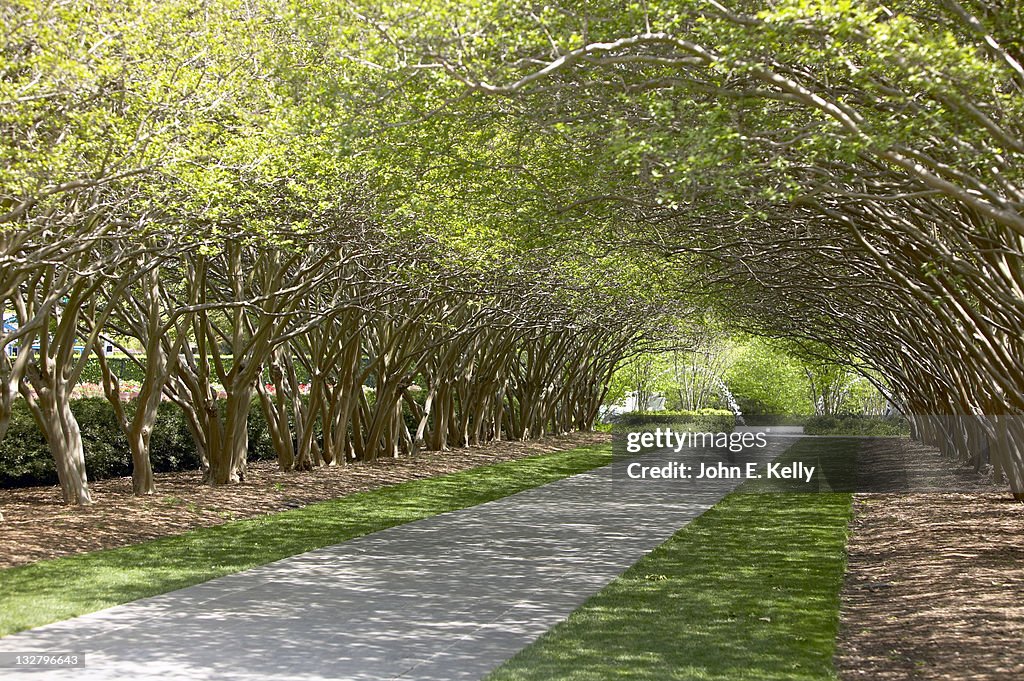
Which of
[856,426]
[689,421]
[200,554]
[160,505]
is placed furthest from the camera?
[856,426]

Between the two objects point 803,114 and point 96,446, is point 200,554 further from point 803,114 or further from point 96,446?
point 96,446

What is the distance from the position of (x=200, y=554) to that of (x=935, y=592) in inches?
290

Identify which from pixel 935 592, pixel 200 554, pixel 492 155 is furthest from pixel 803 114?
pixel 200 554

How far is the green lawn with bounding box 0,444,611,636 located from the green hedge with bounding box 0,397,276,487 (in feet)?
15.0

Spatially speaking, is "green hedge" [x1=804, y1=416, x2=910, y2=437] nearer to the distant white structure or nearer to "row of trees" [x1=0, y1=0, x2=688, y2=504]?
the distant white structure

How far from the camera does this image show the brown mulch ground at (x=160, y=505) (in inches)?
499

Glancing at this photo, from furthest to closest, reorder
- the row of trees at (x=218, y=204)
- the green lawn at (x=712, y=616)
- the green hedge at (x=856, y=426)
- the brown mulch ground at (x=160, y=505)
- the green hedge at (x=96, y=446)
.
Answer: the green hedge at (x=856, y=426)
the green hedge at (x=96, y=446)
the brown mulch ground at (x=160, y=505)
the row of trees at (x=218, y=204)
the green lawn at (x=712, y=616)

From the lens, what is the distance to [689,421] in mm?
40969

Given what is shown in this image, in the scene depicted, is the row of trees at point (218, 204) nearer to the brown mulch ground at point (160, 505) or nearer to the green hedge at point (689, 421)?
the brown mulch ground at point (160, 505)

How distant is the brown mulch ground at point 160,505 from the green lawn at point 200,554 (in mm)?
442

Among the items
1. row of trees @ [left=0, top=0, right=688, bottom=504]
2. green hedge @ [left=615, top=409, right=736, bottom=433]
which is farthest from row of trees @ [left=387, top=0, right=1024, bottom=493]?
green hedge @ [left=615, top=409, right=736, bottom=433]

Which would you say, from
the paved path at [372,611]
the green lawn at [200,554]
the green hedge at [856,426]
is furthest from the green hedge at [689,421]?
the paved path at [372,611]

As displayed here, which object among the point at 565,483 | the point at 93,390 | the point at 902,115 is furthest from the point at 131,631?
the point at 93,390

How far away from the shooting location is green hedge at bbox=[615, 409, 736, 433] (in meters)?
36.0
